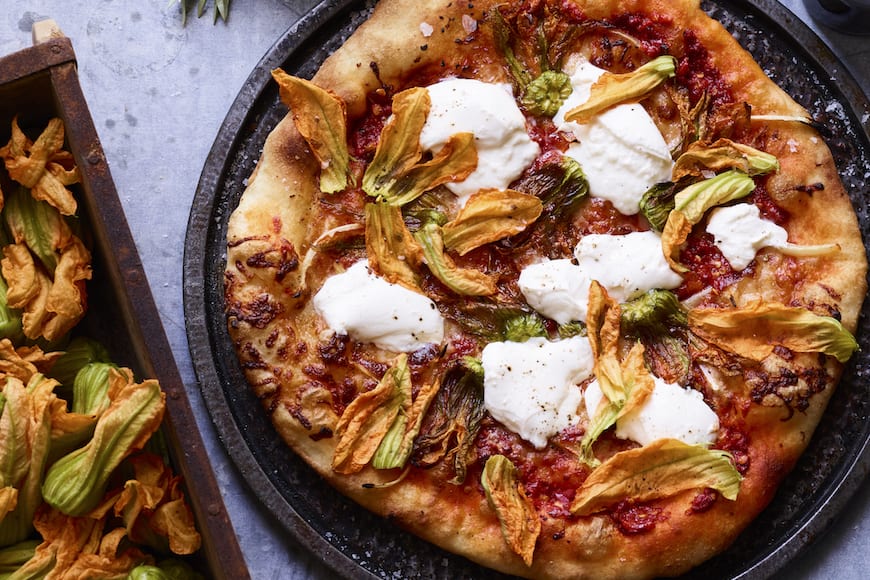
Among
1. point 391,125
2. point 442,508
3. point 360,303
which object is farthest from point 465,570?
point 391,125

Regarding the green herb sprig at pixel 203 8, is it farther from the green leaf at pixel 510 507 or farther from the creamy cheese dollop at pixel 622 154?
the green leaf at pixel 510 507

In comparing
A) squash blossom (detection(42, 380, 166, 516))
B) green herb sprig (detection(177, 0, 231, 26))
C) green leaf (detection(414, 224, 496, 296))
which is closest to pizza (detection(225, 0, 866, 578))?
green leaf (detection(414, 224, 496, 296))

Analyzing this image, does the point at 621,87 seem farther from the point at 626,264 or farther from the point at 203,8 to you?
the point at 203,8

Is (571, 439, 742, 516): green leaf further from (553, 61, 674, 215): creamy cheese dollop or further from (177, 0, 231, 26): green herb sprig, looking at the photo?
(177, 0, 231, 26): green herb sprig

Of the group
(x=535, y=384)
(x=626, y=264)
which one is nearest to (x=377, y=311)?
(x=535, y=384)

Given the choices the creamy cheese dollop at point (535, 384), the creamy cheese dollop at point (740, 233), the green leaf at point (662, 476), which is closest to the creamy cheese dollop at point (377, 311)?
the creamy cheese dollop at point (535, 384)

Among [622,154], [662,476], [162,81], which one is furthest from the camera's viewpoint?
[162,81]
